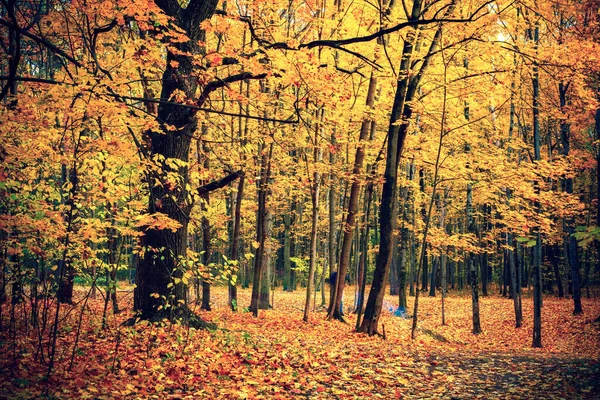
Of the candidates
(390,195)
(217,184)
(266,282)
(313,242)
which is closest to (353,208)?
(313,242)

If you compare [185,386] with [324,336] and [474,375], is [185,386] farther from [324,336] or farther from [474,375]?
[324,336]

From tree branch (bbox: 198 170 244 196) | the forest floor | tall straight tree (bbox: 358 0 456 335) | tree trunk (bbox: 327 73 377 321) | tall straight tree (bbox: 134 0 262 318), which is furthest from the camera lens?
tree trunk (bbox: 327 73 377 321)

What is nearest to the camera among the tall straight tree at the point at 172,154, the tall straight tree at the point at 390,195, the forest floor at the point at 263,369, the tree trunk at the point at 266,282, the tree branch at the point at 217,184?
the forest floor at the point at 263,369

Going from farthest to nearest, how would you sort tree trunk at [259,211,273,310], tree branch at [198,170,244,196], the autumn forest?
1. tree trunk at [259,211,273,310]
2. tree branch at [198,170,244,196]
3. the autumn forest

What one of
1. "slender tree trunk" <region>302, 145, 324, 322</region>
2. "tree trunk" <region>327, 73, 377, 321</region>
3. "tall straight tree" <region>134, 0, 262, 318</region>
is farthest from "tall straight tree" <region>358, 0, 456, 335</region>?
"tall straight tree" <region>134, 0, 262, 318</region>

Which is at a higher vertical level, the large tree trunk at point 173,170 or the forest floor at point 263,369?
the large tree trunk at point 173,170

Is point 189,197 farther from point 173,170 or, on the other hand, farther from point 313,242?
point 313,242

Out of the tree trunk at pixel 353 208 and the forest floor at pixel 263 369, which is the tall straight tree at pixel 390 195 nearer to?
the forest floor at pixel 263 369

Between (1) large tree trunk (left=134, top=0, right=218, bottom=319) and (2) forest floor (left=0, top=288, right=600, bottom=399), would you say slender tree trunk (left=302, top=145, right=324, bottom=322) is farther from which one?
(1) large tree trunk (left=134, top=0, right=218, bottom=319)

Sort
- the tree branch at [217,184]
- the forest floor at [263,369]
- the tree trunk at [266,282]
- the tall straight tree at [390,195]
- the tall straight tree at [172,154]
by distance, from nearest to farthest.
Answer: the forest floor at [263,369] → the tall straight tree at [172,154] → the tree branch at [217,184] → the tall straight tree at [390,195] → the tree trunk at [266,282]

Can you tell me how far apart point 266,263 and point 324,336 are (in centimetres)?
898

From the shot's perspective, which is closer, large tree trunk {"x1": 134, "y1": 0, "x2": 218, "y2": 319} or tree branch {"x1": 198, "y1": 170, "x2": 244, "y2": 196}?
large tree trunk {"x1": 134, "y1": 0, "x2": 218, "y2": 319}

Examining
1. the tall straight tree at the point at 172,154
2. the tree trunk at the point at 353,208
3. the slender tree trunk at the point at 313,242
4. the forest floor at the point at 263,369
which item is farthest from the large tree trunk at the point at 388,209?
the tall straight tree at the point at 172,154

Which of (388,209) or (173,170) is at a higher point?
(173,170)
